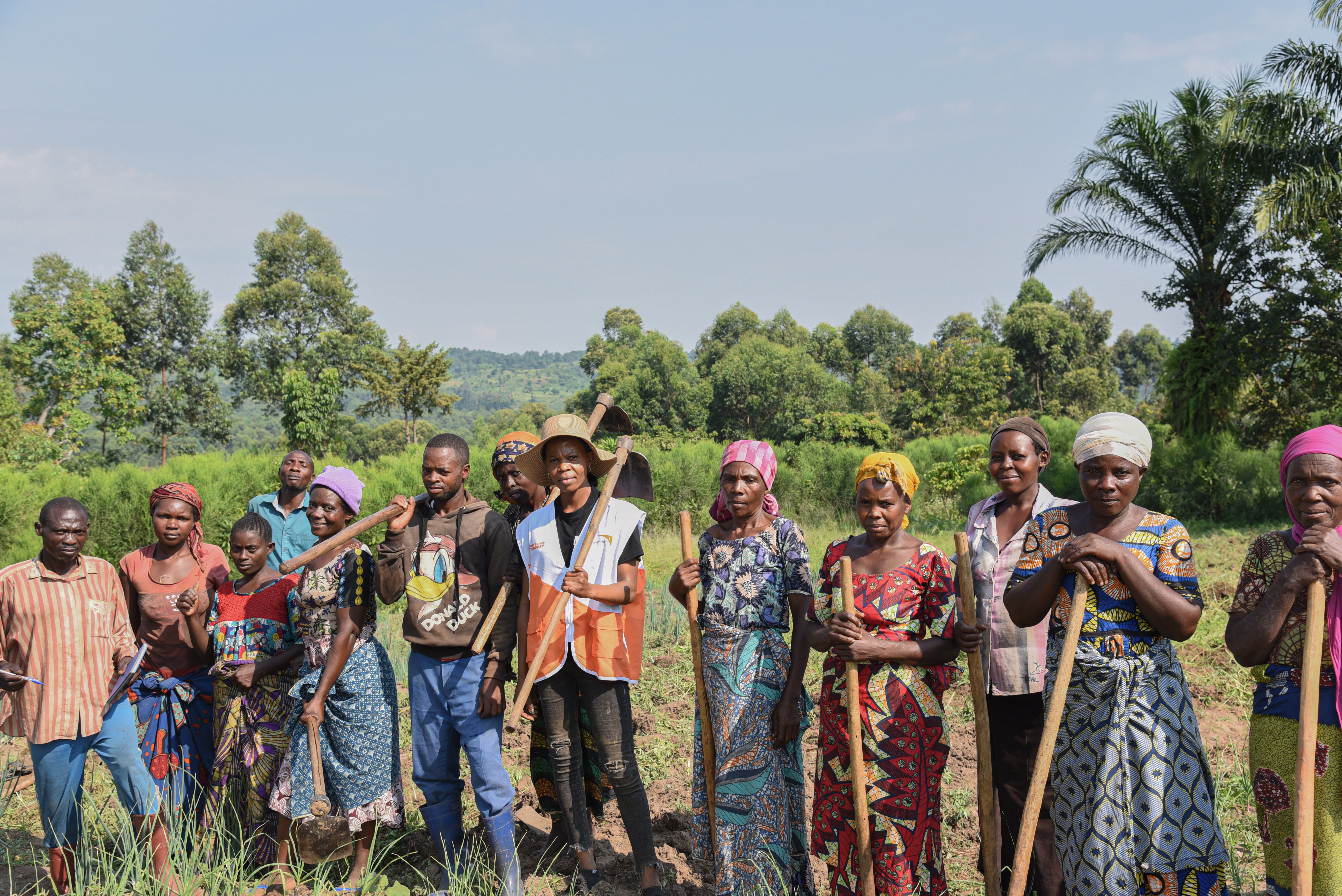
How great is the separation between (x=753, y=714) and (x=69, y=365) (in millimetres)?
28659

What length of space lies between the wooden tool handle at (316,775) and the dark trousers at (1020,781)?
99.9 inches

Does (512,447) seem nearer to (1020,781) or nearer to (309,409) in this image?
(1020,781)

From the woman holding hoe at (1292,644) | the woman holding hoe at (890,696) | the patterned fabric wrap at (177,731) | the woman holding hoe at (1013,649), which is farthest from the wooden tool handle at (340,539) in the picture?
the woman holding hoe at (1292,644)

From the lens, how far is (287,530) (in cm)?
479

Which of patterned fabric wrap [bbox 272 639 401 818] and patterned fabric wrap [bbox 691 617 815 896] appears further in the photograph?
patterned fabric wrap [bbox 272 639 401 818]

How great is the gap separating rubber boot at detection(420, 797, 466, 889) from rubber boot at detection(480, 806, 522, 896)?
0.17 m

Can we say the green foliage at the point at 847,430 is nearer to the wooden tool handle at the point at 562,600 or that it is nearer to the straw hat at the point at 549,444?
the straw hat at the point at 549,444

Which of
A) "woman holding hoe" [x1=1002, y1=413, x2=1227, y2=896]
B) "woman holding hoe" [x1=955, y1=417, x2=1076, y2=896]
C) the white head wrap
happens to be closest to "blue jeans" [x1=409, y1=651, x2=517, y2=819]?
"woman holding hoe" [x1=955, y1=417, x2=1076, y2=896]

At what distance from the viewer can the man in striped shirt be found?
10.8 feet

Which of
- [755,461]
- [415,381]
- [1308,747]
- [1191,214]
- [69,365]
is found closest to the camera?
[1308,747]

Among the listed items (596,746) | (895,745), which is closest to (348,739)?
(596,746)

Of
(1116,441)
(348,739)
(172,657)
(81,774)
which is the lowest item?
(81,774)

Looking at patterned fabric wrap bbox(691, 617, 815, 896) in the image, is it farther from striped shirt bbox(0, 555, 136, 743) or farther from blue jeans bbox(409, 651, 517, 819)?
striped shirt bbox(0, 555, 136, 743)

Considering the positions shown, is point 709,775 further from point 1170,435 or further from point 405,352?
point 405,352
